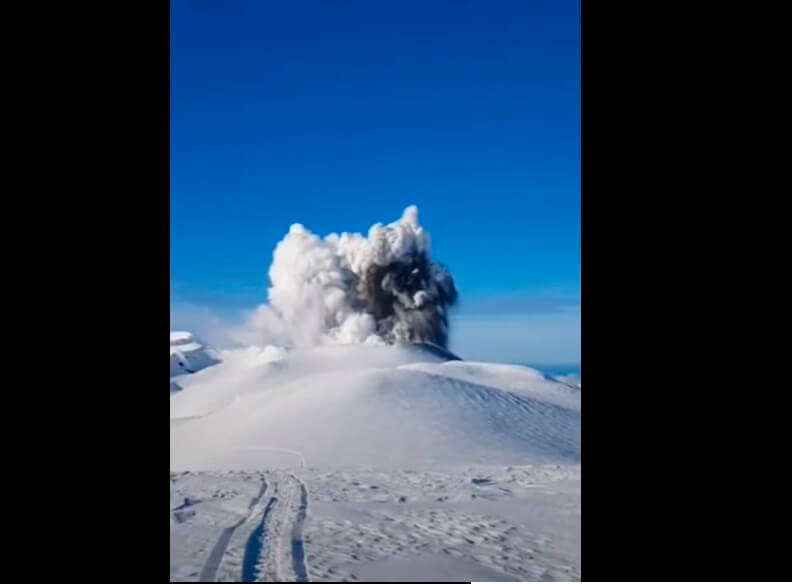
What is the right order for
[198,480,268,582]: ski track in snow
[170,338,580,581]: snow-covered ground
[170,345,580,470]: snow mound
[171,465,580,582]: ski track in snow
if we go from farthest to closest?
[170,345,580,470]: snow mound < [170,338,580,581]: snow-covered ground < [171,465,580,582]: ski track in snow < [198,480,268,582]: ski track in snow

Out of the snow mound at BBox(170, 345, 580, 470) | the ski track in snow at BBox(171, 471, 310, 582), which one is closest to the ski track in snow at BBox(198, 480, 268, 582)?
the ski track in snow at BBox(171, 471, 310, 582)

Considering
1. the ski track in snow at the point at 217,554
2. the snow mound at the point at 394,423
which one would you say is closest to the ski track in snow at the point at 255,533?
the ski track in snow at the point at 217,554

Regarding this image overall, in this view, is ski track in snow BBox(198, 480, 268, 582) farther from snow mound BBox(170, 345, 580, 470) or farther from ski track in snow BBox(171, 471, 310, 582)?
snow mound BBox(170, 345, 580, 470)
